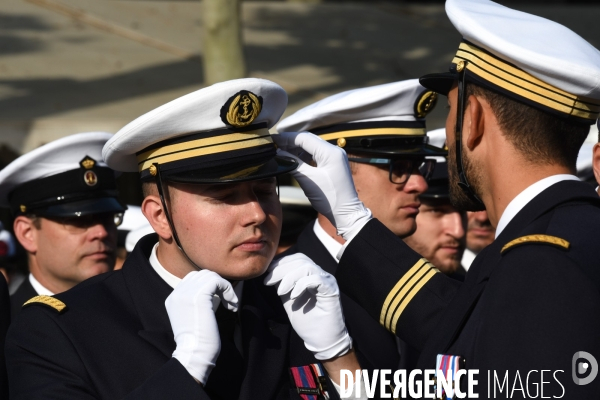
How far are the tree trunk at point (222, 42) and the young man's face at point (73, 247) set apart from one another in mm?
4292

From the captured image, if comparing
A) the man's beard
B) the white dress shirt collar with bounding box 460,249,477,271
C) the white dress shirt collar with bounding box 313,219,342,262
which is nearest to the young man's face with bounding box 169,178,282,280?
the man's beard

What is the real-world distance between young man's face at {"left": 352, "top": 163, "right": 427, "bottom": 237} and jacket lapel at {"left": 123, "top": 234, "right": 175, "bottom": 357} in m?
1.34

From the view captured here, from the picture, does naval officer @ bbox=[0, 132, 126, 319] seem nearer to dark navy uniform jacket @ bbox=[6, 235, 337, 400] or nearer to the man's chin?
dark navy uniform jacket @ bbox=[6, 235, 337, 400]

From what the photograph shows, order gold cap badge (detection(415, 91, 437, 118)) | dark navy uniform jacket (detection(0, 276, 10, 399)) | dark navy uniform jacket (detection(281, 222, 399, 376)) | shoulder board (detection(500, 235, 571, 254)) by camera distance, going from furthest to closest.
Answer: gold cap badge (detection(415, 91, 437, 118))
dark navy uniform jacket (detection(281, 222, 399, 376))
dark navy uniform jacket (detection(0, 276, 10, 399))
shoulder board (detection(500, 235, 571, 254))

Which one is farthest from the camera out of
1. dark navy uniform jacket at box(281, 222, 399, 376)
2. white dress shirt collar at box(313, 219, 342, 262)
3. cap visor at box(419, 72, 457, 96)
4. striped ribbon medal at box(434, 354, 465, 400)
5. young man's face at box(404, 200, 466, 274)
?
young man's face at box(404, 200, 466, 274)

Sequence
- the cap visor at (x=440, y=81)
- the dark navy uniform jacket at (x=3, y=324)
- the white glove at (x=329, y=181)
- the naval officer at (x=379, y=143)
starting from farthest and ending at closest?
the naval officer at (x=379, y=143)
the white glove at (x=329, y=181)
the dark navy uniform jacket at (x=3, y=324)
the cap visor at (x=440, y=81)

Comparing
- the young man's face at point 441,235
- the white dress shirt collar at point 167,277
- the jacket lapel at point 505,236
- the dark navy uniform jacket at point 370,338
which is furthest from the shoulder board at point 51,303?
the young man's face at point 441,235

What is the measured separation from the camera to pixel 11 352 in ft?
8.97

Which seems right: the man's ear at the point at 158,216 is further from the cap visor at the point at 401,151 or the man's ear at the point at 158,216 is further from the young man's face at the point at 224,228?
the cap visor at the point at 401,151

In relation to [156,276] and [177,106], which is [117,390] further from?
[177,106]

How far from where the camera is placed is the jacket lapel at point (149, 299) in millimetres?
2727

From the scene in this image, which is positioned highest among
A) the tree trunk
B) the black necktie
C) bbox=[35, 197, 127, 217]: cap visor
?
the tree trunk

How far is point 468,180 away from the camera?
2.66m

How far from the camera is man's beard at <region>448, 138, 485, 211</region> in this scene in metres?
2.63
